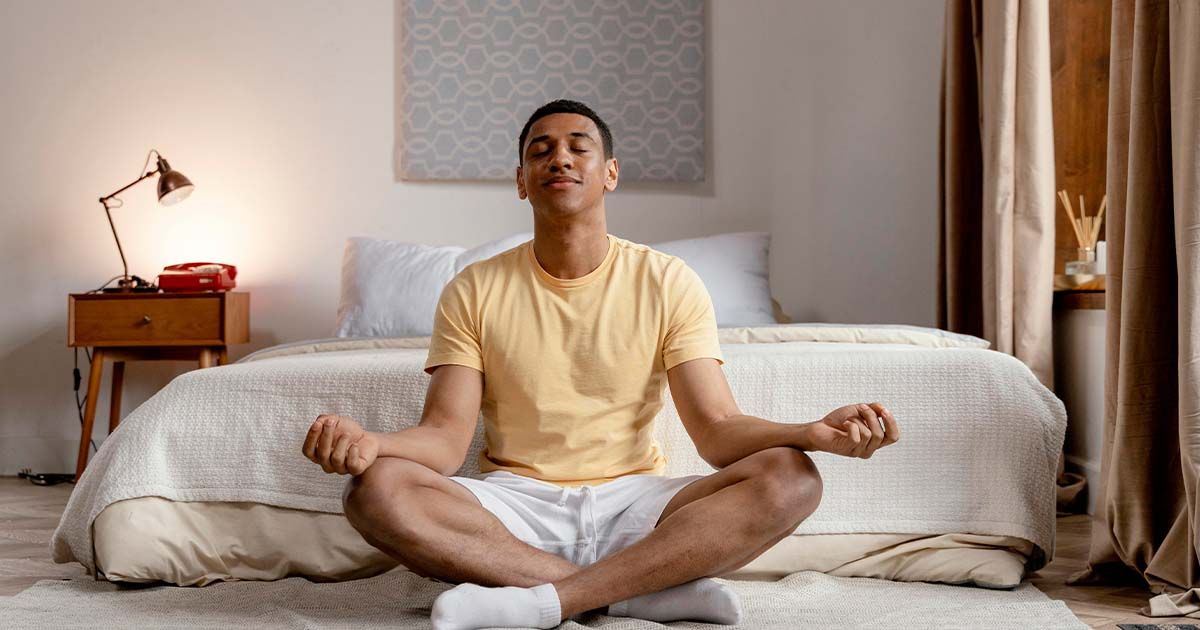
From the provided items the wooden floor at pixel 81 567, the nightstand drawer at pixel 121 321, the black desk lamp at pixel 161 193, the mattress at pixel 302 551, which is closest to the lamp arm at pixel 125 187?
the black desk lamp at pixel 161 193

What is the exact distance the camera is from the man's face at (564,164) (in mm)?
1833

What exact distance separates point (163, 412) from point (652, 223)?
7.28ft

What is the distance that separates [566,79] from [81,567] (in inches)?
94.7

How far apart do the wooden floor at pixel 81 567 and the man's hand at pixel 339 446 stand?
87 centimetres

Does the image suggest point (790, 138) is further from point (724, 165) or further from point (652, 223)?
point (652, 223)

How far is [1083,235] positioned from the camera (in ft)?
10.2

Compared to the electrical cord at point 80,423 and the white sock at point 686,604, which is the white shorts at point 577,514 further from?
the electrical cord at point 80,423

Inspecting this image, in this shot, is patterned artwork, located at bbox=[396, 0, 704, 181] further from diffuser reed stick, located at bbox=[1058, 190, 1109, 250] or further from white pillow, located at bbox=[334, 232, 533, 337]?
diffuser reed stick, located at bbox=[1058, 190, 1109, 250]

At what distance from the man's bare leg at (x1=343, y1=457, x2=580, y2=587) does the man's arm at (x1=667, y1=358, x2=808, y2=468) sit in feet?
0.98

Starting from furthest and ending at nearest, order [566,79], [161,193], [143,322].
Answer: [566,79], [161,193], [143,322]

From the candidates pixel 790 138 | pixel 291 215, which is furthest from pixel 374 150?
pixel 790 138

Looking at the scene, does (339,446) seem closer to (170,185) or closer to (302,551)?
(302,551)

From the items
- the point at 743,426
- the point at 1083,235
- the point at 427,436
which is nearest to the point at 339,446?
the point at 427,436

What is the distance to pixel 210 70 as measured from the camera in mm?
4039
